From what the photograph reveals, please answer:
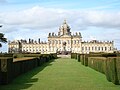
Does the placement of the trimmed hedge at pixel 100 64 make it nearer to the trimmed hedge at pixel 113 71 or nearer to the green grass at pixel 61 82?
the green grass at pixel 61 82

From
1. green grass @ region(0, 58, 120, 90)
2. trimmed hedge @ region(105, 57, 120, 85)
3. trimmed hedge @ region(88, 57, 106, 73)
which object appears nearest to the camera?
green grass @ region(0, 58, 120, 90)

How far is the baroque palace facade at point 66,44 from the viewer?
124 m

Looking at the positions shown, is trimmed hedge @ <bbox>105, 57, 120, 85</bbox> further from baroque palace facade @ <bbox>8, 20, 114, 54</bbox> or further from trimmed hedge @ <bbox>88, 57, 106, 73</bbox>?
baroque palace facade @ <bbox>8, 20, 114, 54</bbox>

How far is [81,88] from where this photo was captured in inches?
398

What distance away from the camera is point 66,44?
124 metres

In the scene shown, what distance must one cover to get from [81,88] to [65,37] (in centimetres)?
11372

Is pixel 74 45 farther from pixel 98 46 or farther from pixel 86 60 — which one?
pixel 86 60

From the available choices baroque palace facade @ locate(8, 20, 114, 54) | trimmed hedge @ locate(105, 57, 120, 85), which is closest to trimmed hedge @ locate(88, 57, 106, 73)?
trimmed hedge @ locate(105, 57, 120, 85)

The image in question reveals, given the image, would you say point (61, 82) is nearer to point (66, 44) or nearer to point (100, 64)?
point (100, 64)

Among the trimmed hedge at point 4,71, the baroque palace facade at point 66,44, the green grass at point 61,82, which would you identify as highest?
the baroque palace facade at point 66,44

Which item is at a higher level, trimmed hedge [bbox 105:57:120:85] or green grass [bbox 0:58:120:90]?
A: trimmed hedge [bbox 105:57:120:85]

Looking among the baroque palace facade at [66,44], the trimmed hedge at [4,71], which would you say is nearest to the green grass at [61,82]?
the trimmed hedge at [4,71]

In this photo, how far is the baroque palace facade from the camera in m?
124

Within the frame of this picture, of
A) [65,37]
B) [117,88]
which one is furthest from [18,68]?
[65,37]
